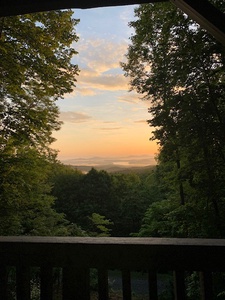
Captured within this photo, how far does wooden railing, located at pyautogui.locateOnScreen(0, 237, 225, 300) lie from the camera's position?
1.00m

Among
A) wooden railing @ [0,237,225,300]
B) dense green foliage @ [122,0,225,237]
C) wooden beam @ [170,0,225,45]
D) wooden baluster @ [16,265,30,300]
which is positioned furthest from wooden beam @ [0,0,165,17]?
dense green foliage @ [122,0,225,237]

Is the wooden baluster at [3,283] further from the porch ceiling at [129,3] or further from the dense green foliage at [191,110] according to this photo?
the dense green foliage at [191,110]

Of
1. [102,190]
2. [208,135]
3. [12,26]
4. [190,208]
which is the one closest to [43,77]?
[12,26]

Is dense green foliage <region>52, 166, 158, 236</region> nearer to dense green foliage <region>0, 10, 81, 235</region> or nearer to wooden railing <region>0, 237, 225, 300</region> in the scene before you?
dense green foliage <region>0, 10, 81, 235</region>

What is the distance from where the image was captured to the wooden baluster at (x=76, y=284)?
1104 millimetres

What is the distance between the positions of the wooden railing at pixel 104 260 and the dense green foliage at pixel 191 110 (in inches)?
236

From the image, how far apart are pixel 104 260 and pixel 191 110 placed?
668cm

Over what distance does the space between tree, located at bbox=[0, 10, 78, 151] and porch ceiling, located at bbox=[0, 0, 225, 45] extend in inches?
189

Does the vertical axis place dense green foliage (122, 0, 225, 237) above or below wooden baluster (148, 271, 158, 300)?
above

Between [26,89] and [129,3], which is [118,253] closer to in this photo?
[129,3]

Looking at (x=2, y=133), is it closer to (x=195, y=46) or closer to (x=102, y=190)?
(x=195, y=46)

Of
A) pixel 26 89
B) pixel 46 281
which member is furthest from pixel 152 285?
pixel 26 89

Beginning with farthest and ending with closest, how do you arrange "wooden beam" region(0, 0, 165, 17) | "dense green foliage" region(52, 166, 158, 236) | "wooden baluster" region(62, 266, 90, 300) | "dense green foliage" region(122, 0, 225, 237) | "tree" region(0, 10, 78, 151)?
1. "dense green foliage" region(52, 166, 158, 236)
2. "dense green foliage" region(122, 0, 225, 237)
3. "tree" region(0, 10, 78, 151)
4. "wooden beam" region(0, 0, 165, 17)
5. "wooden baluster" region(62, 266, 90, 300)

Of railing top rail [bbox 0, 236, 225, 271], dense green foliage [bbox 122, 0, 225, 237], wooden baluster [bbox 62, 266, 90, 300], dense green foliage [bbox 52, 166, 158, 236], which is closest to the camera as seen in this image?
railing top rail [bbox 0, 236, 225, 271]
